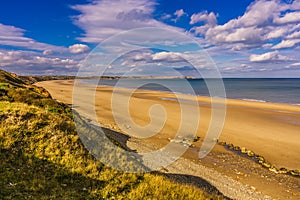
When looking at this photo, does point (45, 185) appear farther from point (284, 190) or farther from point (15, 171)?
point (284, 190)

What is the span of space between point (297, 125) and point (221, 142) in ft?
45.1

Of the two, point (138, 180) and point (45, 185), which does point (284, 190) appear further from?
point (45, 185)

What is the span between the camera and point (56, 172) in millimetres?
7172

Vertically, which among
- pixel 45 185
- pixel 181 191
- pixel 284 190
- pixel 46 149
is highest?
pixel 46 149

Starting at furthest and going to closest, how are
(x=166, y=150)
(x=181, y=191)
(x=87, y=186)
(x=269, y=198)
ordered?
(x=166, y=150) < (x=269, y=198) < (x=181, y=191) < (x=87, y=186)

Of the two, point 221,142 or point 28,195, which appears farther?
point 221,142

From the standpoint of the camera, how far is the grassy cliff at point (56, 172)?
252 inches

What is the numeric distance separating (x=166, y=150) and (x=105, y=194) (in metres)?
9.93

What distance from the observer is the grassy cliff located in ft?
21.0

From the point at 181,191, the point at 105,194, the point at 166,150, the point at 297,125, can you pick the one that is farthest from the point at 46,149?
the point at 297,125

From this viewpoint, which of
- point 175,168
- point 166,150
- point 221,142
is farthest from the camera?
point 221,142

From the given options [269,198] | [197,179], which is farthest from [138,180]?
[269,198]

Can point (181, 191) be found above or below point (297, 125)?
above

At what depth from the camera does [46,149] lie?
7.98 m
